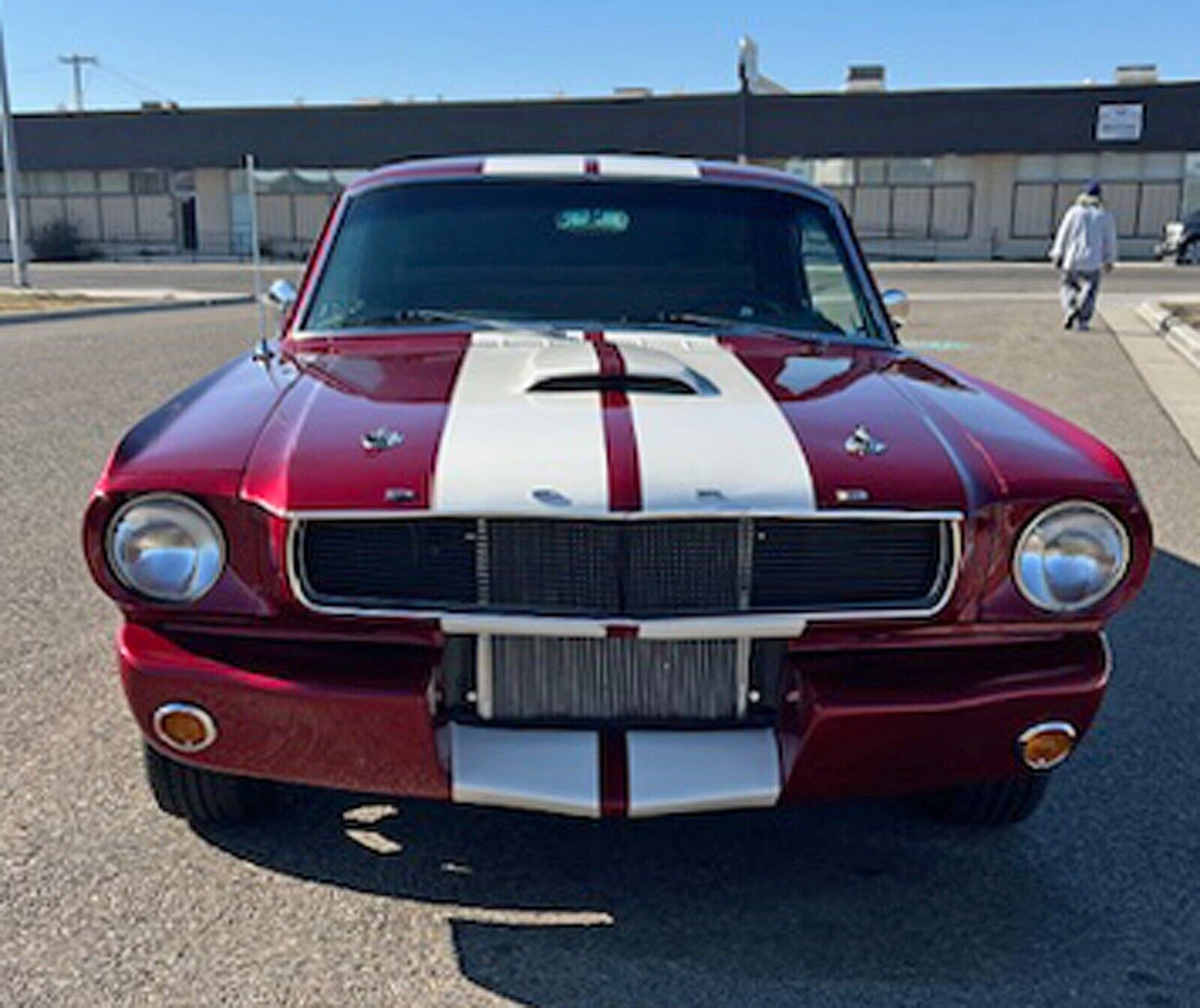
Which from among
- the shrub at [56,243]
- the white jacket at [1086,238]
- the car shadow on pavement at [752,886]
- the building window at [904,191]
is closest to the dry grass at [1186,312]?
the white jacket at [1086,238]

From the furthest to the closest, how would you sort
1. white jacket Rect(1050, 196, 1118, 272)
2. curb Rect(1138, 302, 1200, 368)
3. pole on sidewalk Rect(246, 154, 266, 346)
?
white jacket Rect(1050, 196, 1118, 272) → curb Rect(1138, 302, 1200, 368) → pole on sidewalk Rect(246, 154, 266, 346)

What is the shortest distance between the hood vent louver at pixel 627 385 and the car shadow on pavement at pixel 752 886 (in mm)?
1015

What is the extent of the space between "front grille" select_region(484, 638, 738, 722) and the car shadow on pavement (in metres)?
0.48

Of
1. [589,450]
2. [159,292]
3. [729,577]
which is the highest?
[589,450]

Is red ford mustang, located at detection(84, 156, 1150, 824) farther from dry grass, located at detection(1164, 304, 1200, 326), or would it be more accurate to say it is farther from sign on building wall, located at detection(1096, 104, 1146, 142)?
sign on building wall, located at detection(1096, 104, 1146, 142)

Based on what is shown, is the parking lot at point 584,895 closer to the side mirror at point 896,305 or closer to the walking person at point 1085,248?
the side mirror at point 896,305

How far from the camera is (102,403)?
963cm

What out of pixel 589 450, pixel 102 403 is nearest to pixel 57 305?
pixel 102 403

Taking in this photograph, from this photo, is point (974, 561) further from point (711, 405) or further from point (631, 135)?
point (631, 135)

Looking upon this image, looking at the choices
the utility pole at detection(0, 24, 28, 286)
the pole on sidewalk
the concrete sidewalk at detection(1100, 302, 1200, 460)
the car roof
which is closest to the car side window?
the car roof

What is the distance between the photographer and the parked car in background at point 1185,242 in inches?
1336

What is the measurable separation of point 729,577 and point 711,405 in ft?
1.61

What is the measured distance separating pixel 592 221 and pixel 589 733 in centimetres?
188

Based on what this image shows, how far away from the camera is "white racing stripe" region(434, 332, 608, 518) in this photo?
7.77 feet
